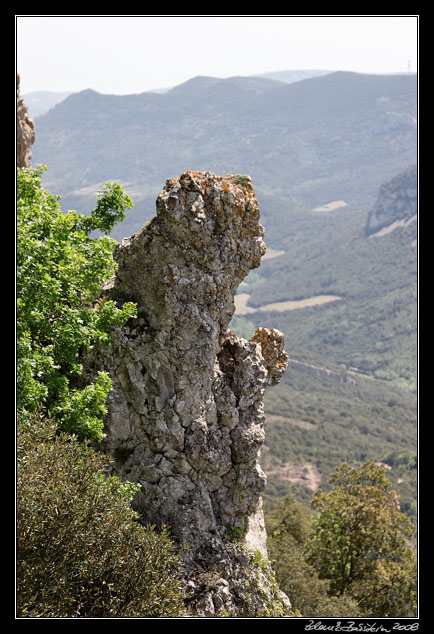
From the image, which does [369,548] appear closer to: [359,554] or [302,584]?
[359,554]

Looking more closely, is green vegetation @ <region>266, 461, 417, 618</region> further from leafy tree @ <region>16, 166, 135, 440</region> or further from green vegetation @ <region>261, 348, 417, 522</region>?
green vegetation @ <region>261, 348, 417, 522</region>

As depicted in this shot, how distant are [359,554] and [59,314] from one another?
20.1m

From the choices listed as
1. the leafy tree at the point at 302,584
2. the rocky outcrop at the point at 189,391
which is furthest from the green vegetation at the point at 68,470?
the leafy tree at the point at 302,584

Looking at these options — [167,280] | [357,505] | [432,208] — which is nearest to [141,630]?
[167,280]

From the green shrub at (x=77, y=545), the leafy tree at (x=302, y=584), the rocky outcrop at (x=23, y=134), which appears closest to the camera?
the green shrub at (x=77, y=545)

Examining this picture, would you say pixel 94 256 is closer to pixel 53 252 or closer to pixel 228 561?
pixel 53 252

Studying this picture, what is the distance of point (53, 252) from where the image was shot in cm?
1352

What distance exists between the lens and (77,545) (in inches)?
382

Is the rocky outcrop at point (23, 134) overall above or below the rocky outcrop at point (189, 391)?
above

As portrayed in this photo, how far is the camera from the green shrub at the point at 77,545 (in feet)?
30.5

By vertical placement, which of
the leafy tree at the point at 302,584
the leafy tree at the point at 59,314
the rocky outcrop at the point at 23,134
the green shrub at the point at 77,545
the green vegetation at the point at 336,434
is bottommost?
the green vegetation at the point at 336,434

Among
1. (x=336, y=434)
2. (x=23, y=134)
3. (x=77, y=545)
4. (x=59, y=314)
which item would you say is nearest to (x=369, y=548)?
(x=59, y=314)

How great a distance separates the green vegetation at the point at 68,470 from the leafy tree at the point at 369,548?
16.9 metres

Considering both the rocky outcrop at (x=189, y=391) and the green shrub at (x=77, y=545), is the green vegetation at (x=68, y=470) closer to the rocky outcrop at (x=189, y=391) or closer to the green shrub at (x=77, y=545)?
the green shrub at (x=77, y=545)
